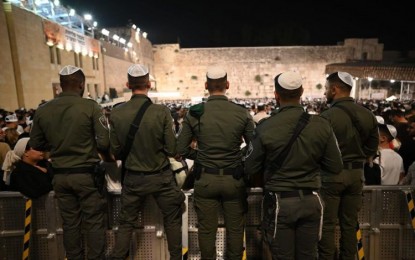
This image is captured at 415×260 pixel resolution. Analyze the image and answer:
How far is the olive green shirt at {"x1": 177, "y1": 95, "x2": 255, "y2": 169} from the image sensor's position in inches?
105

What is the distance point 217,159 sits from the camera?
2.68m

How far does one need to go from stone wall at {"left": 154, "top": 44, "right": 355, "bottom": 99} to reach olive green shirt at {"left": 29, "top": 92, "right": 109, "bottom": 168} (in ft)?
124

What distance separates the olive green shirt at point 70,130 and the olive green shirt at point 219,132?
2.53 ft

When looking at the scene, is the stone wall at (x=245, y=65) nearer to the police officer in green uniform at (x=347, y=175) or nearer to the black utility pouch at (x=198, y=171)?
the police officer in green uniform at (x=347, y=175)

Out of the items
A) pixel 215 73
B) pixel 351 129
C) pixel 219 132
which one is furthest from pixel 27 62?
pixel 351 129

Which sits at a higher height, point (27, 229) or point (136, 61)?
point (136, 61)

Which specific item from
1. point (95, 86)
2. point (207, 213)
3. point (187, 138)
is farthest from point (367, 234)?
point (95, 86)

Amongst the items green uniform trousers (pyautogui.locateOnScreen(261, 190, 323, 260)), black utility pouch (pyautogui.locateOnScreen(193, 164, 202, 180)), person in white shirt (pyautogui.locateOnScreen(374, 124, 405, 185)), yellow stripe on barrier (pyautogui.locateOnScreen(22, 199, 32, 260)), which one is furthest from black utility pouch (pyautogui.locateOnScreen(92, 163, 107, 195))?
person in white shirt (pyautogui.locateOnScreen(374, 124, 405, 185))

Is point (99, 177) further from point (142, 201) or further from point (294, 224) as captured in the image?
point (294, 224)

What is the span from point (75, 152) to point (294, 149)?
1.85m

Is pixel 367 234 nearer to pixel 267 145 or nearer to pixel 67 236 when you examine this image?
pixel 267 145

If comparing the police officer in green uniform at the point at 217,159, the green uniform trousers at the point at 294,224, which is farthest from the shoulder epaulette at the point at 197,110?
the green uniform trousers at the point at 294,224

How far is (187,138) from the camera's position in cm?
277

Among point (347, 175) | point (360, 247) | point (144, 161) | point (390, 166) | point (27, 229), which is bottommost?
point (360, 247)
